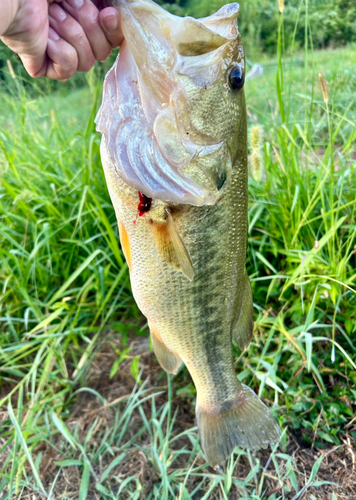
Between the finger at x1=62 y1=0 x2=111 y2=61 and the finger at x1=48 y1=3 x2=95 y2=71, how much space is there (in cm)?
1

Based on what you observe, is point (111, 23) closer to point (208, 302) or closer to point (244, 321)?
point (208, 302)

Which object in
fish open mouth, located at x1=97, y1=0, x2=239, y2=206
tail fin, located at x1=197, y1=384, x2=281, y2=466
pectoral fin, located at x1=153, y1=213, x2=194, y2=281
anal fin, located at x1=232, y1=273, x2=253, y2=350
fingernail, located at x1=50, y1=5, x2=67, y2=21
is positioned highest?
fingernail, located at x1=50, y1=5, x2=67, y2=21

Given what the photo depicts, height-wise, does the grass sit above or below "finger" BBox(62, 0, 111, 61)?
below

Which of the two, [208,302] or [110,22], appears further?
[208,302]

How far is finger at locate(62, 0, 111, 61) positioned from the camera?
39.2 inches

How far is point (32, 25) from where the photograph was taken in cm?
99

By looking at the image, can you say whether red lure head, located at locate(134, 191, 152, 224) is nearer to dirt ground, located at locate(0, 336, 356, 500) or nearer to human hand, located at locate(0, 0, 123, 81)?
human hand, located at locate(0, 0, 123, 81)

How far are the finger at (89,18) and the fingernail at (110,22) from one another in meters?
0.04

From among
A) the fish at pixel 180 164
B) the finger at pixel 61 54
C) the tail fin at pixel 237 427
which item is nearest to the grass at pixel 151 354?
the tail fin at pixel 237 427

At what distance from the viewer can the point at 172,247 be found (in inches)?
42.2

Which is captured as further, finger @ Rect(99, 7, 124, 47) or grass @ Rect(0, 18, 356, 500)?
grass @ Rect(0, 18, 356, 500)

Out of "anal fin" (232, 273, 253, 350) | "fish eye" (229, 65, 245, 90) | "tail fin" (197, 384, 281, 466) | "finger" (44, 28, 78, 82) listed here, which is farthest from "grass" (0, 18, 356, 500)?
"finger" (44, 28, 78, 82)

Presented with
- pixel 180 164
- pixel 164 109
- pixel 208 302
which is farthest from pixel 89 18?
pixel 208 302

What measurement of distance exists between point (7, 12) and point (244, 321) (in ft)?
4.07
